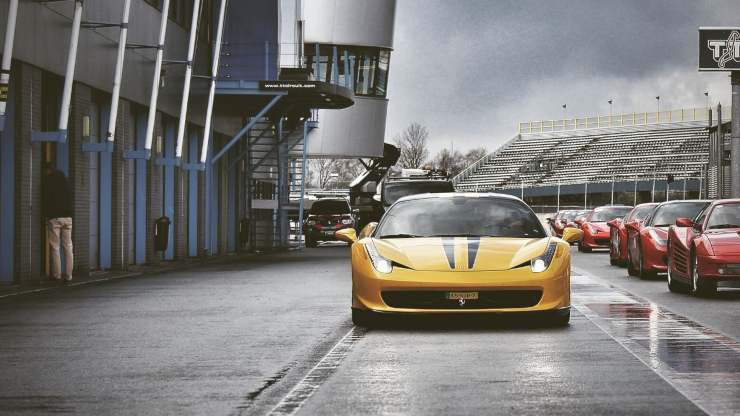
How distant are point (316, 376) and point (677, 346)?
3.34 metres

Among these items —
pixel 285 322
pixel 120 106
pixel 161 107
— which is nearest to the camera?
pixel 285 322

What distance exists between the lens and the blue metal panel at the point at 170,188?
99.3 ft

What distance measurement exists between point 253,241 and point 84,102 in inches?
687

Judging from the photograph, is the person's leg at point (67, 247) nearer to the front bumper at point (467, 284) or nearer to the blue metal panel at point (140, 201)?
the blue metal panel at point (140, 201)

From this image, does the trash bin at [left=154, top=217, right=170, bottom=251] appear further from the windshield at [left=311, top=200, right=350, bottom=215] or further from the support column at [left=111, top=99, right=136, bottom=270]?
the windshield at [left=311, top=200, right=350, bottom=215]

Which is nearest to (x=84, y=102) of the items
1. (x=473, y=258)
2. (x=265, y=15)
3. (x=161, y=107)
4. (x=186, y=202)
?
(x=161, y=107)

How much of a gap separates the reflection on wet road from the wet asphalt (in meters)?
0.13

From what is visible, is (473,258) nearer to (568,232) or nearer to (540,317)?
(540,317)

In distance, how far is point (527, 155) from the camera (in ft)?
352

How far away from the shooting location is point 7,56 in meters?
17.5

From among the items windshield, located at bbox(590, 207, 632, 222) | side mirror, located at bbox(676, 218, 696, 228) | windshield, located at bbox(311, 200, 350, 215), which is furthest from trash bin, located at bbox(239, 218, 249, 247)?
side mirror, located at bbox(676, 218, 696, 228)

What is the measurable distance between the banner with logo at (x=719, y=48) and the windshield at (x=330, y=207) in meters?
13.2

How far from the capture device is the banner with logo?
141ft

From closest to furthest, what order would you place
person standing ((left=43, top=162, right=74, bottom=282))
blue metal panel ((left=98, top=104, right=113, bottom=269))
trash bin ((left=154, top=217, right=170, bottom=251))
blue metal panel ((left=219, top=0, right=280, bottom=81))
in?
person standing ((left=43, top=162, right=74, bottom=282))
blue metal panel ((left=98, top=104, right=113, bottom=269))
trash bin ((left=154, top=217, right=170, bottom=251))
blue metal panel ((left=219, top=0, right=280, bottom=81))
